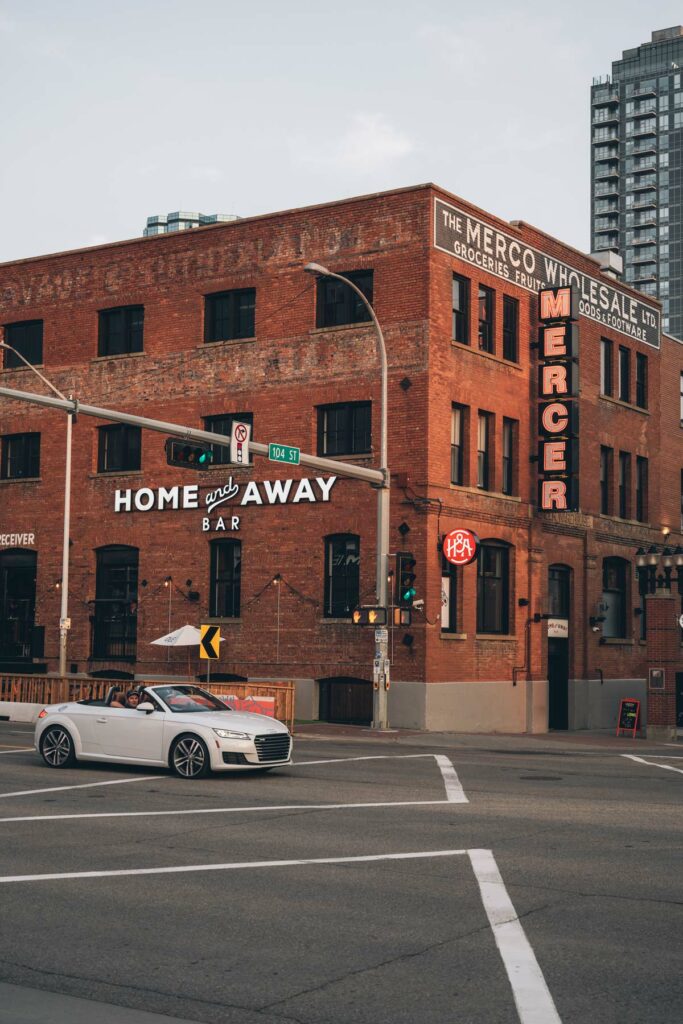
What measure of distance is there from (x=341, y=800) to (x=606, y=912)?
7.41m

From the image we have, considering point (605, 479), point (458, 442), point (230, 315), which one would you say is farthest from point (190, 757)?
point (605, 479)

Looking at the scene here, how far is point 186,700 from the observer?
19.6 m

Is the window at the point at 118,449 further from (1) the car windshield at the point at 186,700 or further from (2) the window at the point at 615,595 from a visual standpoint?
(1) the car windshield at the point at 186,700

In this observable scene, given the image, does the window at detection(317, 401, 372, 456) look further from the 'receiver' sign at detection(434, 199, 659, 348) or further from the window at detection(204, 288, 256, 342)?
the 'receiver' sign at detection(434, 199, 659, 348)

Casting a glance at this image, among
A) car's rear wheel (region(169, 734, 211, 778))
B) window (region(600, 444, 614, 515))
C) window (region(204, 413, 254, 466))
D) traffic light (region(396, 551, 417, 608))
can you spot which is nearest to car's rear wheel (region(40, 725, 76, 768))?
car's rear wheel (region(169, 734, 211, 778))

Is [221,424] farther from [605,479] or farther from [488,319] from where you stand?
[605,479]

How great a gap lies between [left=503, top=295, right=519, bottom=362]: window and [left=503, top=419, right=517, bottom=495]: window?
2.11m

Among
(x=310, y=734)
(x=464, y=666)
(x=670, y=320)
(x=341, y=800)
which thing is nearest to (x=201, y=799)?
(x=341, y=800)

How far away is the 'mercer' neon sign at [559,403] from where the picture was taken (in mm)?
37969

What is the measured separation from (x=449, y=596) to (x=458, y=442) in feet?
14.6

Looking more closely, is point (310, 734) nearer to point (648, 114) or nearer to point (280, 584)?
point (280, 584)

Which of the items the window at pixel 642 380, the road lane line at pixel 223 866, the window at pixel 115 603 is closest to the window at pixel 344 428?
the window at pixel 115 603

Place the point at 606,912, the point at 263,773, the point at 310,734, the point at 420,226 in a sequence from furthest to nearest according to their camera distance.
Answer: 1. the point at 420,226
2. the point at 310,734
3. the point at 263,773
4. the point at 606,912

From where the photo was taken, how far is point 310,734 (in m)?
30.7
